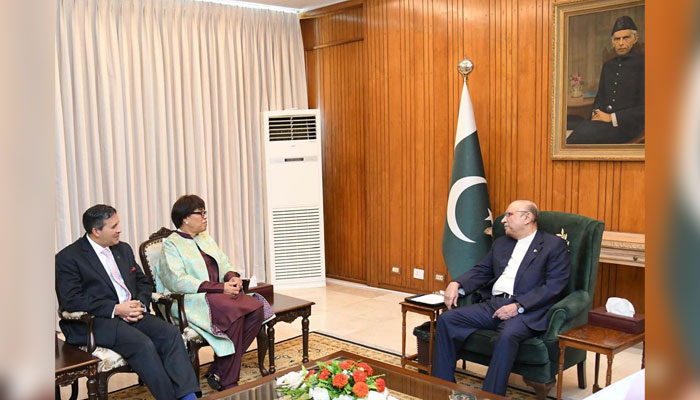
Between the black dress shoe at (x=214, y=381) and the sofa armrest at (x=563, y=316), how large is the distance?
1.93 m

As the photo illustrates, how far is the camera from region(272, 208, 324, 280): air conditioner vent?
21.7ft

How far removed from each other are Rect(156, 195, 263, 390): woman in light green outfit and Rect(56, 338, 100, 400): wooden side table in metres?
0.70

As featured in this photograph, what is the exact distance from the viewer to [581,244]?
368cm

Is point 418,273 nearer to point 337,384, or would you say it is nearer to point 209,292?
point 209,292

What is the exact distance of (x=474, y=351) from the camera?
11.9ft

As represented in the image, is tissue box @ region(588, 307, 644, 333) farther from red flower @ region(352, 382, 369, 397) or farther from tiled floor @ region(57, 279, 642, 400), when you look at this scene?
red flower @ region(352, 382, 369, 397)

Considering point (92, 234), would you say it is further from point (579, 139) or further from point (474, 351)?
point (579, 139)

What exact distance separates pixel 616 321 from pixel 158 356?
250 cm

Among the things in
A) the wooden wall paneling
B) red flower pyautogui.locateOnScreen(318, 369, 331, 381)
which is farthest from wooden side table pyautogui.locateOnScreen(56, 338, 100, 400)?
the wooden wall paneling

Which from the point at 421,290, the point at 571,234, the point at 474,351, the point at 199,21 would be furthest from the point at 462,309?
the point at 199,21

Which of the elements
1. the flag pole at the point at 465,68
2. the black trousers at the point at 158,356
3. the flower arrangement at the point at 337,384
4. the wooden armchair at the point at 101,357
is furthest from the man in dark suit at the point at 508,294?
the wooden armchair at the point at 101,357

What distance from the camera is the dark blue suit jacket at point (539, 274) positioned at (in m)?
3.51

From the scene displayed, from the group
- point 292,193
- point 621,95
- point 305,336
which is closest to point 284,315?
point 305,336

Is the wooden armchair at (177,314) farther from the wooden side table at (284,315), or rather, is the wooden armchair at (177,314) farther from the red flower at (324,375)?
the red flower at (324,375)
